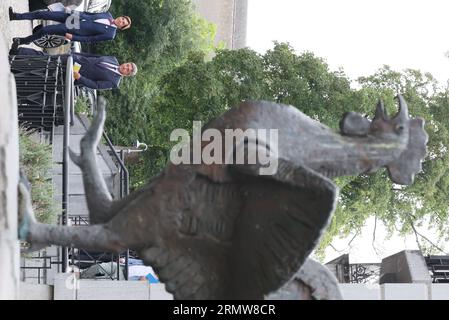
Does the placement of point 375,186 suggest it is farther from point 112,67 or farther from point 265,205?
point 265,205

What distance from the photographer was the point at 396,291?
9656 mm

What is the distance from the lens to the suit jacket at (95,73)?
12891 millimetres

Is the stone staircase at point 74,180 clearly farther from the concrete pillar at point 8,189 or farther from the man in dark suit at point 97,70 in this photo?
the concrete pillar at point 8,189

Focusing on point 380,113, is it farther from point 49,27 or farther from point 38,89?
point 49,27

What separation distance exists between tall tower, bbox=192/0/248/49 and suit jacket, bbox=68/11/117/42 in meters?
30.5

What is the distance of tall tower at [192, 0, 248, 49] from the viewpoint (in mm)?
43281

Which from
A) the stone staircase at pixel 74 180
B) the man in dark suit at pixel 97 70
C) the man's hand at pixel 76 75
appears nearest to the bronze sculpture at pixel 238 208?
the stone staircase at pixel 74 180

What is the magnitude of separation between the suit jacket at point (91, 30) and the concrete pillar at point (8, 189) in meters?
7.07

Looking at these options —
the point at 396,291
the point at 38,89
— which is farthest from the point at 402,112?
the point at 38,89

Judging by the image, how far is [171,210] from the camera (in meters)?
5.80

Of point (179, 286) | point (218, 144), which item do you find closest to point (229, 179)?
point (218, 144)

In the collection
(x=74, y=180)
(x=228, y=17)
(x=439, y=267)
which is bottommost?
(x=439, y=267)

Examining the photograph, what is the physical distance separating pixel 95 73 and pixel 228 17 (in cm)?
3142

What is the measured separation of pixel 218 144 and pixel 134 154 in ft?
65.4
